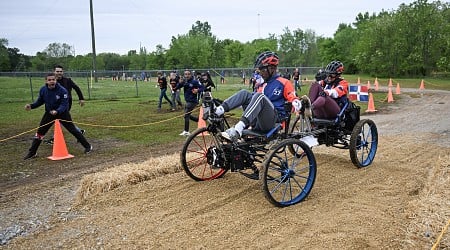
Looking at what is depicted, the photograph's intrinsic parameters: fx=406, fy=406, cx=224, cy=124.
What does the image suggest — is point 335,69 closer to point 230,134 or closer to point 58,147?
point 230,134

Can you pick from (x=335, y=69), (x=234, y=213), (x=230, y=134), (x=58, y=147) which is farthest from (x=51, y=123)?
(x=335, y=69)

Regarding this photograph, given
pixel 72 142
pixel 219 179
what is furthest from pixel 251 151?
pixel 72 142

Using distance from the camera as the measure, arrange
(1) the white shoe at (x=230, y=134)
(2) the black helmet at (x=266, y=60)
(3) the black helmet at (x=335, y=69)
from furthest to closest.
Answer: (3) the black helmet at (x=335, y=69) → (2) the black helmet at (x=266, y=60) → (1) the white shoe at (x=230, y=134)

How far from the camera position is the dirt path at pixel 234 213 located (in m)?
4.23

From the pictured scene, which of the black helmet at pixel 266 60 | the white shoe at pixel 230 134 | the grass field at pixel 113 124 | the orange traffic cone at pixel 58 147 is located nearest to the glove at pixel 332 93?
the black helmet at pixel 266 60

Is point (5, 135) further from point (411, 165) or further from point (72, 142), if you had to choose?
point (411, 165)

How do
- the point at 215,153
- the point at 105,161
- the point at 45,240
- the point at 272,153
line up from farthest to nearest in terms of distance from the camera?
the point at 105,161, the point at 215,153, the point at 272,153, the point at 45,240

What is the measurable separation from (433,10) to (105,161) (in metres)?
46.2

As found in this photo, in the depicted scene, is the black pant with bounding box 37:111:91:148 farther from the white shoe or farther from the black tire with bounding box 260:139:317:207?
the black tire with bounding box 260:139:317:207

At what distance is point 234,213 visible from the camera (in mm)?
4988

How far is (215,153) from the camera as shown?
5.48 m

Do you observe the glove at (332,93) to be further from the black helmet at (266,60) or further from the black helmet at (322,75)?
the black helmet at (266,60)

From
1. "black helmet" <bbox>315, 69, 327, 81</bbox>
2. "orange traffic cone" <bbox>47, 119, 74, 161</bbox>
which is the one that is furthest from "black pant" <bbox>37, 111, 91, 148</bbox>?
"black helmet" <bbox>315, 69, 327, 81</bbox>

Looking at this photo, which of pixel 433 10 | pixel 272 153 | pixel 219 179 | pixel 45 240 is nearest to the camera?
pixel 45 240
